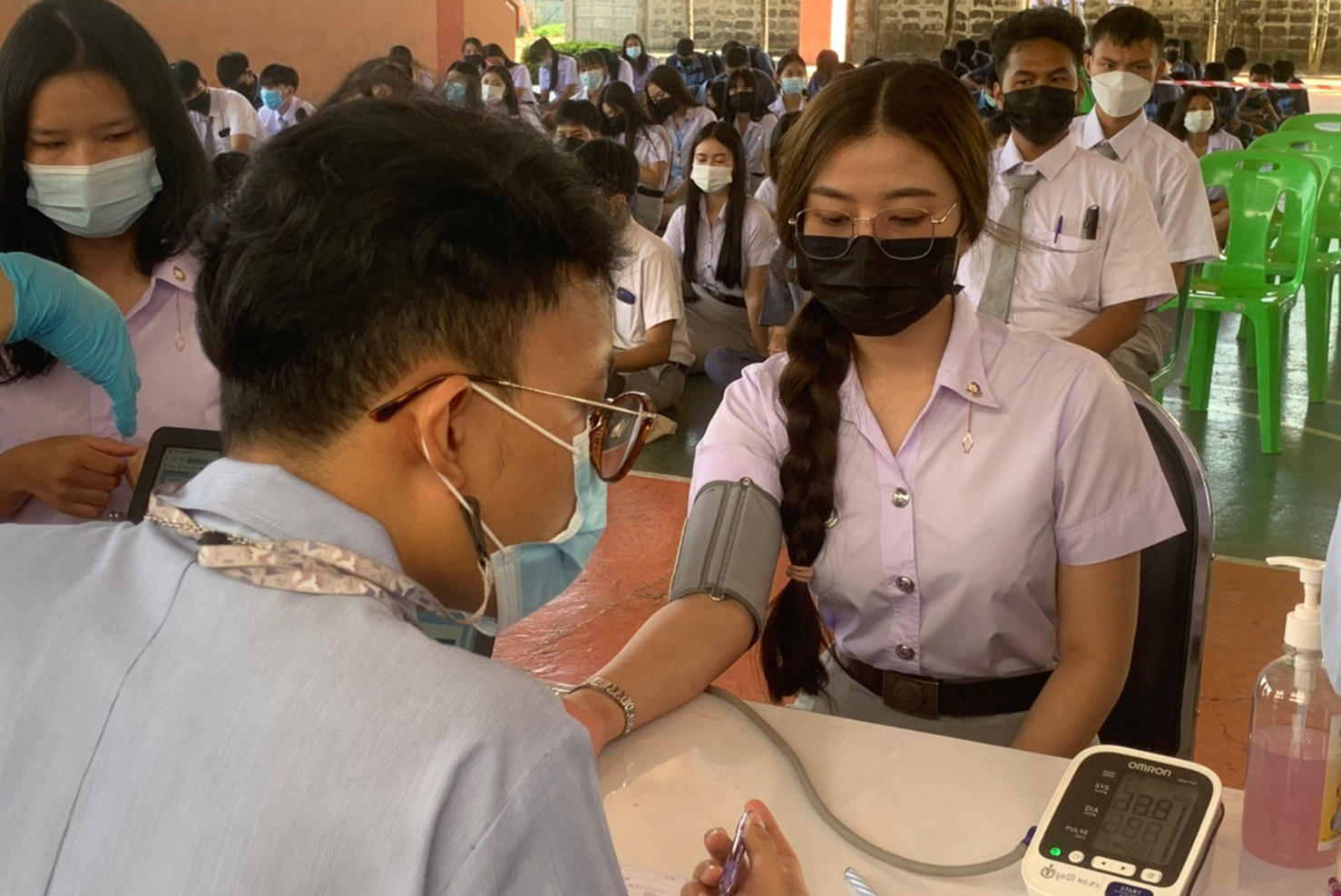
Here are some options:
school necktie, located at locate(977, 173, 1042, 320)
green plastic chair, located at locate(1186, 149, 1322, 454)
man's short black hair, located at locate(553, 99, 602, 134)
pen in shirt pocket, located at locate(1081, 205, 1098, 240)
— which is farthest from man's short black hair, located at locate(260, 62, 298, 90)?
pen in shirt pocket, located at locate(1081, 205, 1098, 240)

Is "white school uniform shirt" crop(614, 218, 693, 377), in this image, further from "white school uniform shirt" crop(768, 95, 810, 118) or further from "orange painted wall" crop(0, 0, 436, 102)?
"orange painted wall" crop(0, 0, 436, 102)

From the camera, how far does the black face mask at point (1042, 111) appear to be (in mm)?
3012

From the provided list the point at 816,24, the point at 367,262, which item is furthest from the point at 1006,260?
the point at 816,24

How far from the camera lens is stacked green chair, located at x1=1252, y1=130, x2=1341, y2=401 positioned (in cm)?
484

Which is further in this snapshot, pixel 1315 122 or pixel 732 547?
pixel 1315 122

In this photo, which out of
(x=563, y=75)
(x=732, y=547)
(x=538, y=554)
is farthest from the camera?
(x=563, y=75)

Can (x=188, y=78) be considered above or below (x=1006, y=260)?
above

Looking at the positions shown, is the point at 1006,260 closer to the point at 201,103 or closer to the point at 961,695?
the point at 961,695

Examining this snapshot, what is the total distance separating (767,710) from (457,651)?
0.71m

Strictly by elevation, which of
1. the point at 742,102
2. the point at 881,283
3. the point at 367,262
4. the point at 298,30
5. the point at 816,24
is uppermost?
the point at 816,24

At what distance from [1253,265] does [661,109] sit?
14.2 feet

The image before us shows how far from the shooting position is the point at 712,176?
200 inches

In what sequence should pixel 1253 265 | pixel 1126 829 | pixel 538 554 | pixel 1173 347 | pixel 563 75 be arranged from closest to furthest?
pixel 538 554 < pixel 1126 829 < pixel 1173 347 < pixel 1253 265 < pixel 563 75

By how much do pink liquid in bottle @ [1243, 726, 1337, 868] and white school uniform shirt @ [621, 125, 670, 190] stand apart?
6.81m
